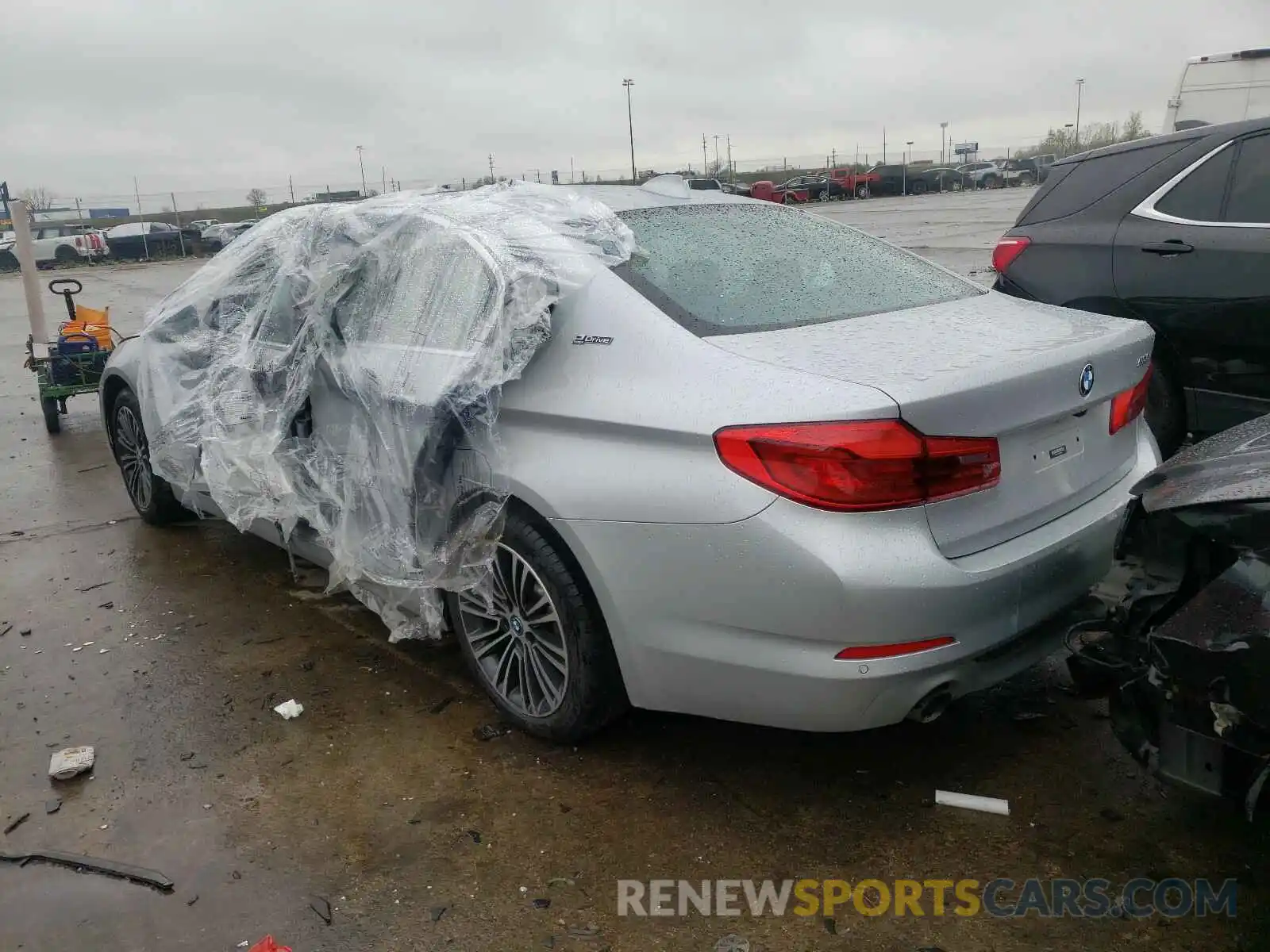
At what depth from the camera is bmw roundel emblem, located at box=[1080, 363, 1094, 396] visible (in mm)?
2742

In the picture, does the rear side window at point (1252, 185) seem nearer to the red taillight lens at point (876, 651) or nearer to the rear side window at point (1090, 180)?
the rear side window at point (1090, 180)

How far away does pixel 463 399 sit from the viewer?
3.07 m

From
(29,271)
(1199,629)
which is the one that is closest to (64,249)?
(29,271)

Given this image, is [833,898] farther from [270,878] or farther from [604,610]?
[270,878]

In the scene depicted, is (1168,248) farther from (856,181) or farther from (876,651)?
(856,181)

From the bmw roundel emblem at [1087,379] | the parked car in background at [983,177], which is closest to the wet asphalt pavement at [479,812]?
the bmw roundel emblem at [1087,379]

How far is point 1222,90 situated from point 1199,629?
901cm

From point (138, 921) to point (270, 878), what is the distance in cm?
32

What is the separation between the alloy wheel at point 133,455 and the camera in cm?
542

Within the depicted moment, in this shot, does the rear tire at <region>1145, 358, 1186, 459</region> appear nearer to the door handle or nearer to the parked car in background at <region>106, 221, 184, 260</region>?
the door handle

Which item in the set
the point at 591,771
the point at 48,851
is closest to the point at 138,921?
the point at 48,851

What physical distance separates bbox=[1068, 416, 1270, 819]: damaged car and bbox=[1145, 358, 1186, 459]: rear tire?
240 centimetres

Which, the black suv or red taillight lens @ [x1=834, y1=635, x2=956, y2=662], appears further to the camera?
the black suv

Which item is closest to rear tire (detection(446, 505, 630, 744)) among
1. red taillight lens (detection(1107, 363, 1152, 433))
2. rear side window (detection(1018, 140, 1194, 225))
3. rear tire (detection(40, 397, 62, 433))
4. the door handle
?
red taillight lens (detection(1107, 363, 1152, 433))
